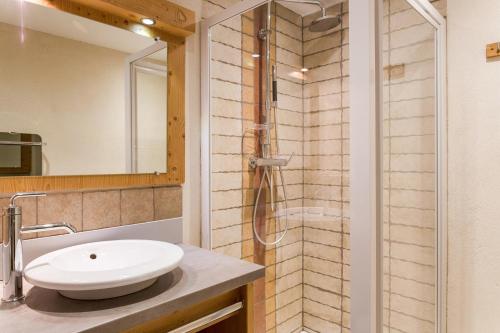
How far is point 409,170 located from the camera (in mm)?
1459

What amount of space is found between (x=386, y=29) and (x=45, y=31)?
1312 mm

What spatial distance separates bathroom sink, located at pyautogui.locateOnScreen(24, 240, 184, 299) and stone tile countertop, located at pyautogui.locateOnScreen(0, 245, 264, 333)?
4cm

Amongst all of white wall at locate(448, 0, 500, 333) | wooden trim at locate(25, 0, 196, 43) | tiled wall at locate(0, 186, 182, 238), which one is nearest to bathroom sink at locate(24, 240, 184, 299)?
tiled wall at locate(0, 186, 182, 238)

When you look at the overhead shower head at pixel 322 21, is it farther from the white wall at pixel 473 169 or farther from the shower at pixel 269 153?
the white wall at pixel 473 169

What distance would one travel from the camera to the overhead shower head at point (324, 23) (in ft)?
4.45

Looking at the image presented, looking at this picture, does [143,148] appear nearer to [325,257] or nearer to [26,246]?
[26,246]

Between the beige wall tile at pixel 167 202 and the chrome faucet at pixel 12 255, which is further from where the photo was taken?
the beige wall tile at pixel 167 202

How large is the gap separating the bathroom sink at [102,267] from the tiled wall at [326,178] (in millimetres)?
674

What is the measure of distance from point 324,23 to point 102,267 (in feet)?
4.40

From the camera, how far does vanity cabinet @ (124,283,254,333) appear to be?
100 centimetres

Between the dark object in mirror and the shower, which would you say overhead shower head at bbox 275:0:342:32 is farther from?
the dark object in mirror

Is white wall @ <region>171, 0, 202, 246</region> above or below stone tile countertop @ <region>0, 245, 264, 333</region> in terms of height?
above

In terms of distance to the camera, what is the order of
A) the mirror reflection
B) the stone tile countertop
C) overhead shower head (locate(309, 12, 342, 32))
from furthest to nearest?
overhead shower head (locate(309, 12, 342, 32)) → the mirror reflection → the stone tile countertop

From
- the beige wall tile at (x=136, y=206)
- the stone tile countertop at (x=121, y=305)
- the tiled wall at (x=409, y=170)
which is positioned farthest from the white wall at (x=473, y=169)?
the beige wall tile at (x=136, y=206)
